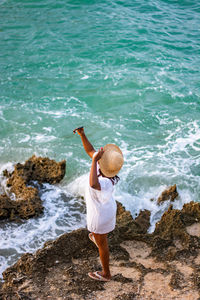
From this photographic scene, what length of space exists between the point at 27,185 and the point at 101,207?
3.18 metres

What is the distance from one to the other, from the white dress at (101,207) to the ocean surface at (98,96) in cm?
199

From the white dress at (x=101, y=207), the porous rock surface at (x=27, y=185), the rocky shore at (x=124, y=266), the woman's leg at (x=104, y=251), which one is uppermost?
the white dress at (x=101, y=207)

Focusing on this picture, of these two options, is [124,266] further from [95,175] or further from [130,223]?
[95,175]

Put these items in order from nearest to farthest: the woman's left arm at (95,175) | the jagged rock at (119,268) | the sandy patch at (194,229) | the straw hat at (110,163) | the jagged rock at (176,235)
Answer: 1. the woman's left arm at (95,175)
2. the straw hat at (110,163)
3. the jagged rock at (119,268)
4. the jagged rock at (176,235)
5. the sandy patch at (194,229)

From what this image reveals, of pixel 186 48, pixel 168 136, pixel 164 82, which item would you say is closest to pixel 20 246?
pixel 168 136

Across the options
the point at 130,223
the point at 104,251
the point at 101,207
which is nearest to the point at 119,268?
the point at 104,251

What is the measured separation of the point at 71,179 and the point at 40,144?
148 centimetres

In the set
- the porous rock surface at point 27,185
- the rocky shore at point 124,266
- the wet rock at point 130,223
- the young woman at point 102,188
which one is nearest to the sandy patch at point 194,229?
the rocky shore at point 124,266

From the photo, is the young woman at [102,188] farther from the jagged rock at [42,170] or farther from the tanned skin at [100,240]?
the jagged rock at [42,170]

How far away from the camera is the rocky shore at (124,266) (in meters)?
3.83

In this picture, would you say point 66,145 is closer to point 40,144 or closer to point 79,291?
point 40,144

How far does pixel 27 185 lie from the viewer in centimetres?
649

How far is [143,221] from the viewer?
18.9ft

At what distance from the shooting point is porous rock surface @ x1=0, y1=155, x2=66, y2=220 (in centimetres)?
579
